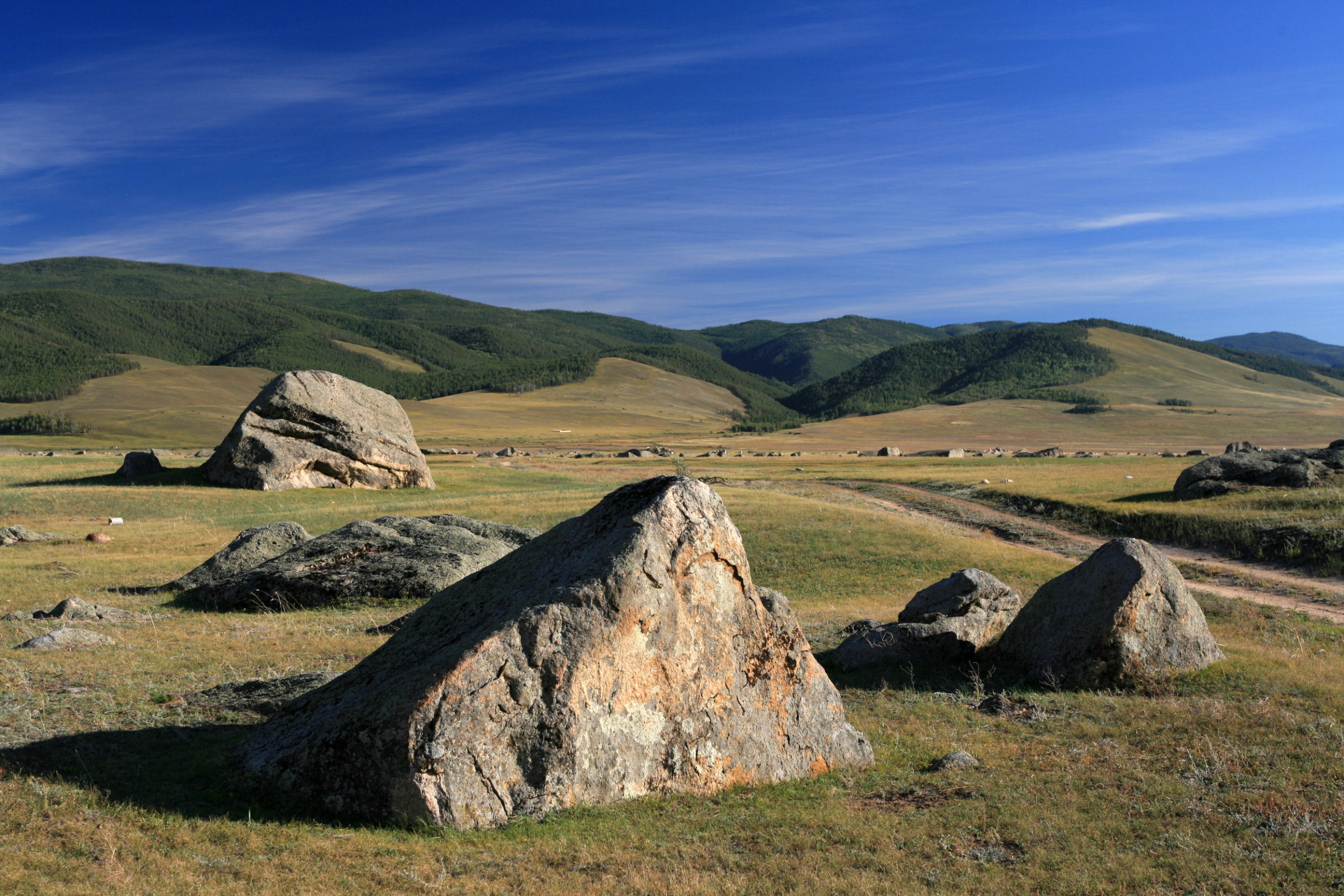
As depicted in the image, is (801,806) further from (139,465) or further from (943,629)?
(139,465)

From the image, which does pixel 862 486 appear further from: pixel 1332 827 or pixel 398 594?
pixel 1332 827

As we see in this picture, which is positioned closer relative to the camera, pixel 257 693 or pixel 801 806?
pixel 801 806

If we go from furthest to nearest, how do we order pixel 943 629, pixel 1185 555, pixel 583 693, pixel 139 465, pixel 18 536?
pixel 139 465 < pixel 1185 555 < pixel 18 536 < pixel 943 629 < pixel 583 693

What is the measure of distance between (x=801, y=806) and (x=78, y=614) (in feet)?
47.0

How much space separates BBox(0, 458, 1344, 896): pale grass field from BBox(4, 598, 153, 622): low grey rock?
1119 millimetres

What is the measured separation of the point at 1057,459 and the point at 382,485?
56.3 meters

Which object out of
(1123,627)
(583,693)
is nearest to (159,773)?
(583,693)

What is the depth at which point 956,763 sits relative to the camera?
9914 mm

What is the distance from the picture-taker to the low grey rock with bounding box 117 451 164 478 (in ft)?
142

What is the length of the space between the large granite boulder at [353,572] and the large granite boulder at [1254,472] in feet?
103

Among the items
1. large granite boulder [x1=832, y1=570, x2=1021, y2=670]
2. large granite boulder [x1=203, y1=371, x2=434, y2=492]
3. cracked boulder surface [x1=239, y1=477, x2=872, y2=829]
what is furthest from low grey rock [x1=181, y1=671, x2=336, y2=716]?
large granite boulder [x1=203, y1=371, x2=434, y2=492]

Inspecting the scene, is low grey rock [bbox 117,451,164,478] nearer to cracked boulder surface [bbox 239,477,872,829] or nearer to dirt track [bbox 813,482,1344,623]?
dirt track [bbox 813,482,1344,623]

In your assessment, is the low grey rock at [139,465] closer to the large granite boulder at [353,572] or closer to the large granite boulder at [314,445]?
the large granite boulder at [314,445]

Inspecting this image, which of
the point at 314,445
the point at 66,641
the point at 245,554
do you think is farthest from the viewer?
the point at 314,445
